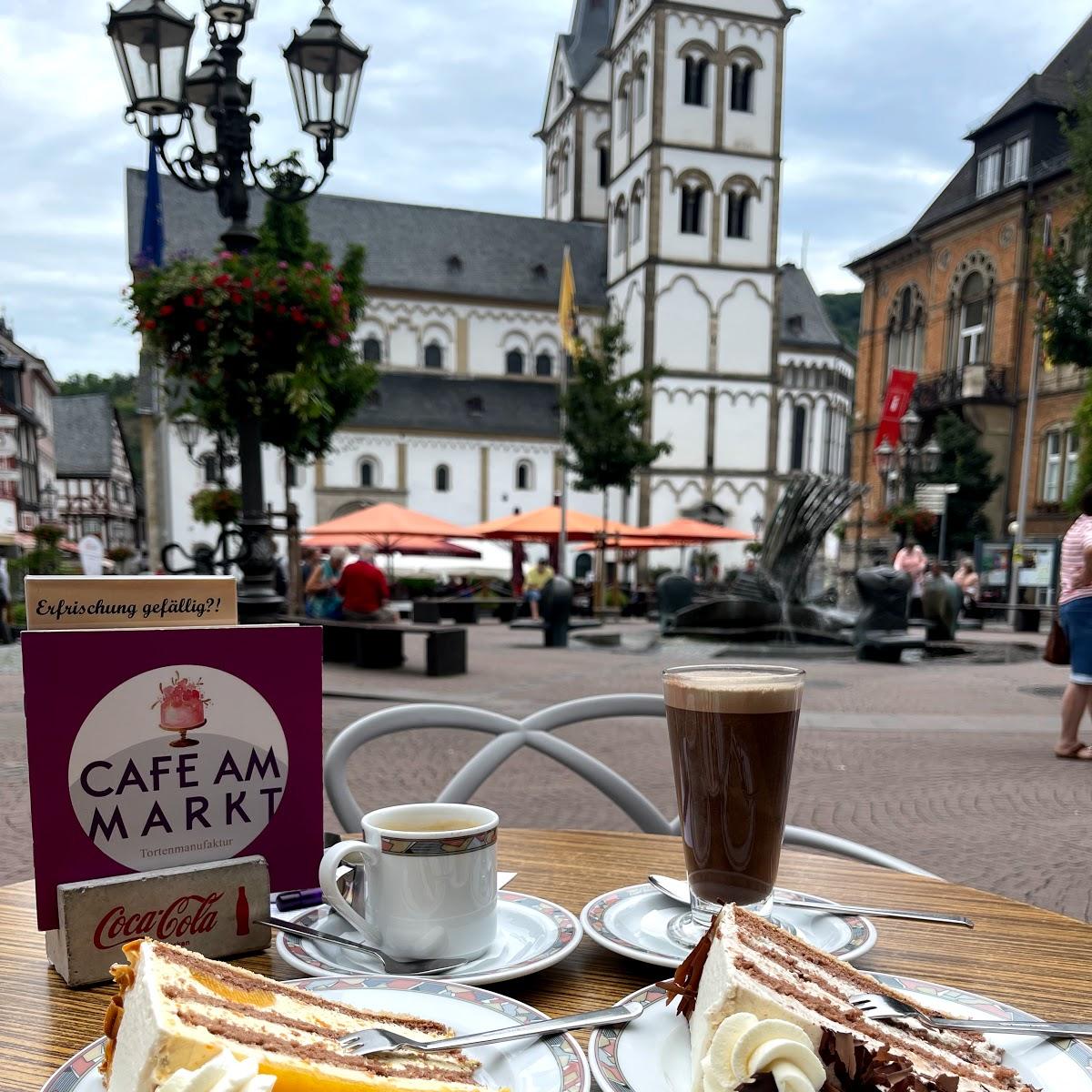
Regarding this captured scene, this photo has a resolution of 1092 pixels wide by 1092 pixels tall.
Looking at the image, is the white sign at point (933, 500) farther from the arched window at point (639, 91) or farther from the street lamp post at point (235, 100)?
the arched window at point (639, 91)

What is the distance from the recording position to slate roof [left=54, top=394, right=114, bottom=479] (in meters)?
58.4

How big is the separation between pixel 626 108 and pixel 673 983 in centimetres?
4188

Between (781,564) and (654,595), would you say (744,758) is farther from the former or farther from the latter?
(654,595)

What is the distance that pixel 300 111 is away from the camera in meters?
5.67

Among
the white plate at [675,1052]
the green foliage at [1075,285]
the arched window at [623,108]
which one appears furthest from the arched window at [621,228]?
the white plate at [675,1052]

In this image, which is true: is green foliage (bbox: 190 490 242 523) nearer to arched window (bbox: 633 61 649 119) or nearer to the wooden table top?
the wooden table top

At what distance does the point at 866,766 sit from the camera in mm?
6516

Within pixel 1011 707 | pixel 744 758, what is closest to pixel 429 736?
pixel 1011 707

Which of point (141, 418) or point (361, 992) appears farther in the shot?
point (141, 418)

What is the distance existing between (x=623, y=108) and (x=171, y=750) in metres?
42.0

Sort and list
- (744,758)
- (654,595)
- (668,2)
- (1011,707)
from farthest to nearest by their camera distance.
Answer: (668,2), (654,595), (1011,707), (744,758)

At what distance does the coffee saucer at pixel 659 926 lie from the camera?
3.41 feet

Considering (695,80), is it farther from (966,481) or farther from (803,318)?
(966,481)

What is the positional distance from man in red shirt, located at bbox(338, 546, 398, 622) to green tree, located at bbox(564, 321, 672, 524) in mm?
14542
